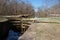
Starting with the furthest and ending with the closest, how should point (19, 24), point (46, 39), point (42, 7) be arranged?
1. point (19, 24)
2. point (42, 7)
3. point (46, 39)

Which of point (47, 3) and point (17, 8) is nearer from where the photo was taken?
point (47, 3)

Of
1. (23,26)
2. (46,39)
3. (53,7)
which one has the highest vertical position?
(53,7)

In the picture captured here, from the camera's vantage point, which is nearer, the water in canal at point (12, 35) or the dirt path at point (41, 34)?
the dirt path at point (41, 34)

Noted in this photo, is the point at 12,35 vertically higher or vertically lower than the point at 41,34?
lower

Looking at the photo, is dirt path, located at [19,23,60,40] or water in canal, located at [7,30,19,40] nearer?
dirt path, located at [19,23,60,40]

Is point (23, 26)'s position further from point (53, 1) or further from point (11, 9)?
point (53, 1)

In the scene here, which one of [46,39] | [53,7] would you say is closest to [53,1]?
[53,7]

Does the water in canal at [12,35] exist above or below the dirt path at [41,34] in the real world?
below

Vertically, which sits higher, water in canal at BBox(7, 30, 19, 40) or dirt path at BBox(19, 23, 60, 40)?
dirt path at BBox(19, 23, 60, 40)

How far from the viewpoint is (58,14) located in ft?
17.6

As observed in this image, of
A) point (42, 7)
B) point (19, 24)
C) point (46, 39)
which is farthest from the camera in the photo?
point (19, 24)

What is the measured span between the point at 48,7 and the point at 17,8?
1372mm

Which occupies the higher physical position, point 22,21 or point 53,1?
point 53,1

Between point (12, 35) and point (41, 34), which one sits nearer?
point (41, 34)
